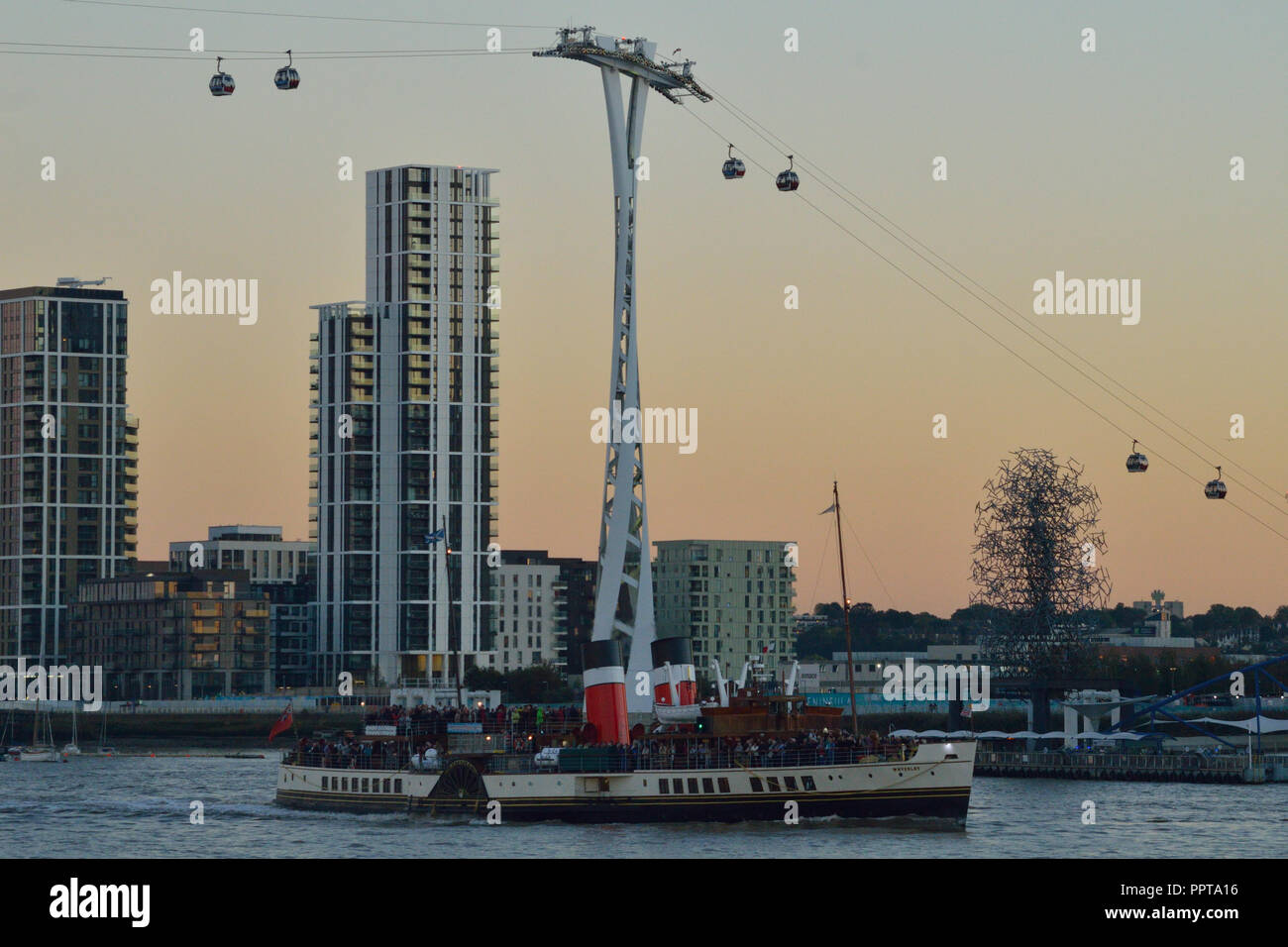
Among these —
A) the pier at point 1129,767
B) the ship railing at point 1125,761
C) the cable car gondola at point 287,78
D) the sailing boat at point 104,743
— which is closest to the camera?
the cable car gondola at point 287,78

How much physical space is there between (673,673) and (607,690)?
682 cm

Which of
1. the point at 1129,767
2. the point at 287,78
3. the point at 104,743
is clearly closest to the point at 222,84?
the point at 287,78

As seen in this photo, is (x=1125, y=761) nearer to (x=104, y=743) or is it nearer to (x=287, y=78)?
(x=287, y=78)

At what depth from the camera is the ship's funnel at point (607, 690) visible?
223 feet

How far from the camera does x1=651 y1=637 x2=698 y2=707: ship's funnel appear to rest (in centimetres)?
7450

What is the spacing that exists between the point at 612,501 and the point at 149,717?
13083cm

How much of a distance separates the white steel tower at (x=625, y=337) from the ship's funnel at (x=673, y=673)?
7.11 feet

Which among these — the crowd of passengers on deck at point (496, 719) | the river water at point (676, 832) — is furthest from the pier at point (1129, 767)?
the crowd of passengers on deck at point (496, 719)

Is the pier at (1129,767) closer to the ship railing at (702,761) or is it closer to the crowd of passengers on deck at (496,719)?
the crowd of passengers on deck at (496,719)

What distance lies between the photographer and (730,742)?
66.3 m

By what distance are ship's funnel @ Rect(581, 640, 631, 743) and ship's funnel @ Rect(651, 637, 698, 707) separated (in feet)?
19.1
